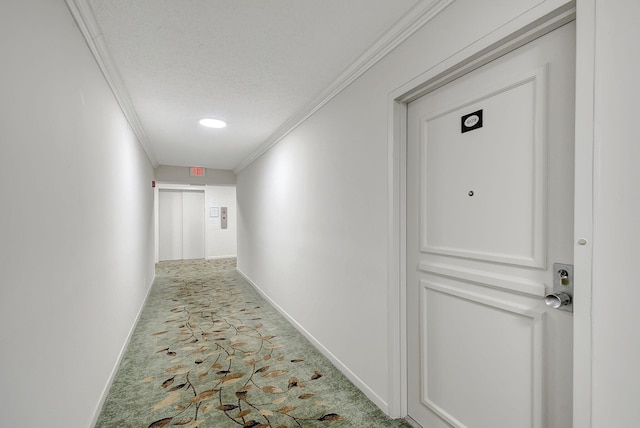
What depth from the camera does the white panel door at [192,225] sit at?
30.9 ft

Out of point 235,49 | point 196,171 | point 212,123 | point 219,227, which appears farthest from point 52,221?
point 219,227

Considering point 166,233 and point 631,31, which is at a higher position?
point 631,31

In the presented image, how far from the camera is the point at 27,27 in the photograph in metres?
1.12

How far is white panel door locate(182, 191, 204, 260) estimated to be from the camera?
30.9ft

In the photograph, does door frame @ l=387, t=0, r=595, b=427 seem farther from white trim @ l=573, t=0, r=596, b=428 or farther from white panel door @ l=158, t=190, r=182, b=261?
white panel door @ l=158, t=190, r=182, b=261

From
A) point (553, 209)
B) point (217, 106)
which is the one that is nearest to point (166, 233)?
point (217, 106)

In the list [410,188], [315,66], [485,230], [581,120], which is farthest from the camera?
[315,66]

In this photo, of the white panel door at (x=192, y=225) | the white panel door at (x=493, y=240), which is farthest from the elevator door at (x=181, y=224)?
the white panel door at (x=493, y=240)

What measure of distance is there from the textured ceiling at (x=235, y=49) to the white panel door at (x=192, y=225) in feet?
20.6

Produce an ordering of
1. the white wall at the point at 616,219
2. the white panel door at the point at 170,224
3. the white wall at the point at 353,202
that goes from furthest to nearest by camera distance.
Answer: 1. the white panel door at the point at 170,224
2. the white wall at the point at 353,202
3. the white wall at the point at 616,219

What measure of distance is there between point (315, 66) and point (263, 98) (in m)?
0.82

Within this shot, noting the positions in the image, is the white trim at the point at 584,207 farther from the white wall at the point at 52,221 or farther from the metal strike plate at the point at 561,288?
the white wall at the point at 52,221

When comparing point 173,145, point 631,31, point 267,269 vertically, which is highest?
point 173,145

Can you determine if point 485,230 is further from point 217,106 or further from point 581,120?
point 217,106
